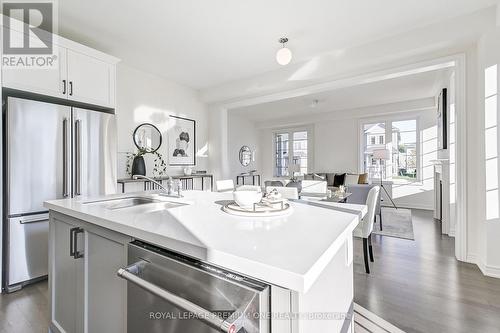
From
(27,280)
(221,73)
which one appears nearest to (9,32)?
(27,280)

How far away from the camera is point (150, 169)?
153 inches

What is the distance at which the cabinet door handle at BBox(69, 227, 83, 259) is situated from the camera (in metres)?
1.24

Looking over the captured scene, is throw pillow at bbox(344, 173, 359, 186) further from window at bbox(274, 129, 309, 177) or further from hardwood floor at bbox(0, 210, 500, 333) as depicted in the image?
hardwood floor at bbox(0, 210, 500, 333)

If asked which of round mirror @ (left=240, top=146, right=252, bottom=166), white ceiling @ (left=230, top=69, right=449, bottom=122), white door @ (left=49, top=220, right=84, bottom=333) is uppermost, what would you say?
white ceiling @ (left=230, top=69, right=449, bottom=122)

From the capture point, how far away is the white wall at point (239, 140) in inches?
266

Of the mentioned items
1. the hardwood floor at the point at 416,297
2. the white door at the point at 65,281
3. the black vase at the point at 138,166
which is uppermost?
the black vase at the point at 138,166

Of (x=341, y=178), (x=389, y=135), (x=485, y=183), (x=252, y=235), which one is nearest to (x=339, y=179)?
(x=341, y=178)

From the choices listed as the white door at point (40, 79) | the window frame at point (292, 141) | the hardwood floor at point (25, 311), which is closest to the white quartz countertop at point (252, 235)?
the hardwood floor at point (25, 311)

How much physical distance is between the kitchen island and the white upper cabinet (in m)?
1.48

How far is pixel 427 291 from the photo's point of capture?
6.54 feet

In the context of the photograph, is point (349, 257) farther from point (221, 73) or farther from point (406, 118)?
point (406, 118)

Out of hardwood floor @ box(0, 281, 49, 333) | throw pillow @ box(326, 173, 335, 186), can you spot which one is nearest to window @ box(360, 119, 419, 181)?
throw pillow @ box(326, 173, 335, 186)

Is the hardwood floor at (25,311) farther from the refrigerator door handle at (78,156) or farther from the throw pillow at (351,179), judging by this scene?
the throw pillow at (351,179)

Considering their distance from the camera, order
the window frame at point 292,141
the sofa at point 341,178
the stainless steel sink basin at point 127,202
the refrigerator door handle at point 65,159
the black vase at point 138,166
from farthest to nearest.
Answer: the window frame at point 292,141 → the sofa at point 341,178 → the black vase at point 138,166 → the refrigerator door handle at point 65,159 → the stainless steel sink basin at point 127,202
